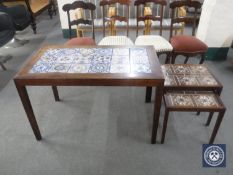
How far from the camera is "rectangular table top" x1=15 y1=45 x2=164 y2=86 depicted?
1.27m

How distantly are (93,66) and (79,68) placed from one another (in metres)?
0.10

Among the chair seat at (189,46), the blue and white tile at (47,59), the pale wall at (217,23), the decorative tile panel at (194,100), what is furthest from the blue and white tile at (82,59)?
the pale wall at (217,23)

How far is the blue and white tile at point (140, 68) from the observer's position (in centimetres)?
132

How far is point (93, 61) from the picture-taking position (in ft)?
4.84

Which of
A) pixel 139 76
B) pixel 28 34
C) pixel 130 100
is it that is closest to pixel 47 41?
pixel 28 34

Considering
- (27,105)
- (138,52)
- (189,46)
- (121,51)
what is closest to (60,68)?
(27,105)

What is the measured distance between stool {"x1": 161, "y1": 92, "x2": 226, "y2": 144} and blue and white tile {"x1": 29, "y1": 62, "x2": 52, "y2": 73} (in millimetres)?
904

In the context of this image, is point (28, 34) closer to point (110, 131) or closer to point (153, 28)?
point (153, 28)

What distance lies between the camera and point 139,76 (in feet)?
4.16

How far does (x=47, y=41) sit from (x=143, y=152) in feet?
9.55

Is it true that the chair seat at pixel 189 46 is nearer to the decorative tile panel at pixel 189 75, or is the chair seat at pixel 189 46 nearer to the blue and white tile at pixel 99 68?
the decorative tile panel at pixel 189 75

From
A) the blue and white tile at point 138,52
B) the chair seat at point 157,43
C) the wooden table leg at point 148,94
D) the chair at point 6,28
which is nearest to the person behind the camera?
the blue and white tile at point 138,52

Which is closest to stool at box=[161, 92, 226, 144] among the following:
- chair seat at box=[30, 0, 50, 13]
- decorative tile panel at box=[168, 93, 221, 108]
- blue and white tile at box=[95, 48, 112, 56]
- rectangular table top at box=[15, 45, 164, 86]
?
decorative tile panel at box=[168, 93, 221, 108]

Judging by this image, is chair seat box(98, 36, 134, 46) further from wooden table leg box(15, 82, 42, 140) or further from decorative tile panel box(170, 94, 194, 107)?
wooden table leg box(15, 82, 42, 140)
